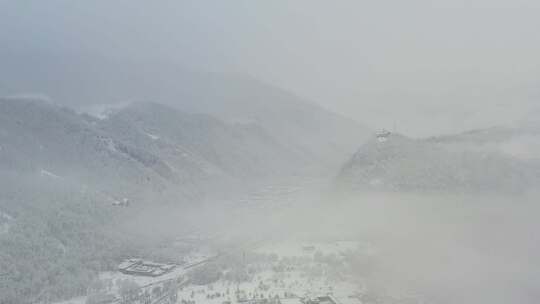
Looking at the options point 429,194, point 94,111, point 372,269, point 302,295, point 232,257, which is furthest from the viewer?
point 94,111

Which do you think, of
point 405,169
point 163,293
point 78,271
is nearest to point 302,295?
point 163,293

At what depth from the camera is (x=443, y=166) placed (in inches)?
5089

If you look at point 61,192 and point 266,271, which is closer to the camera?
point 266,271

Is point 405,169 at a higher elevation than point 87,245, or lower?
higher

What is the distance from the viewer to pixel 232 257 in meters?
103

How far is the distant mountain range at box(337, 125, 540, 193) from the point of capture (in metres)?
120

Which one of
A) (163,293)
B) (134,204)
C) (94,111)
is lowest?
(163,293)

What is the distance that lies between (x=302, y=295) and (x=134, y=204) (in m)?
63.6

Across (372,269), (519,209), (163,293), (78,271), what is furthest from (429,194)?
(78,271)

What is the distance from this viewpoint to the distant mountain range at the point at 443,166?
120 meters

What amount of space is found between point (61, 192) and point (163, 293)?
4661 centimetres

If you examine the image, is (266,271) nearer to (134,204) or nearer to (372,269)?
(372,269)

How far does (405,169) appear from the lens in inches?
5192

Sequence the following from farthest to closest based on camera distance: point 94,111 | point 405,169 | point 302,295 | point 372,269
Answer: point 94,111, point 405,169, point 372,269, point 302,295
